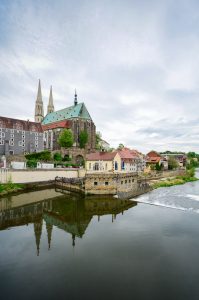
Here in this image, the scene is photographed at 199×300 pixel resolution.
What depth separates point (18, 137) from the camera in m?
72.1

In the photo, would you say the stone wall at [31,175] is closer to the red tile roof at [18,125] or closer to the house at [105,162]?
the house at [105,162]

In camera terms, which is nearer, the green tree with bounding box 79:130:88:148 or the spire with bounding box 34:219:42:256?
the spire with bounding box 34:219:42:256

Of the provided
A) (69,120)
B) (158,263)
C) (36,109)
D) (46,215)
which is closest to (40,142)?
(69,120)

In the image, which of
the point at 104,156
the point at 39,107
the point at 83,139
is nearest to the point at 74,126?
the point at 83,139

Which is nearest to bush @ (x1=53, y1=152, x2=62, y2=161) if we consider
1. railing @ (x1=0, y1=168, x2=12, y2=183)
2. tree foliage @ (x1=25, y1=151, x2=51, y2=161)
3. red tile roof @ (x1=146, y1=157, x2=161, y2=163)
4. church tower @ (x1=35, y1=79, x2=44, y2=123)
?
tree foliage @ (x1=25, y1=151, x2=51, y2=161)

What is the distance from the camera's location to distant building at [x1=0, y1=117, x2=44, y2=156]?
68631 mm

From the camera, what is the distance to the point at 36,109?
4385 inches

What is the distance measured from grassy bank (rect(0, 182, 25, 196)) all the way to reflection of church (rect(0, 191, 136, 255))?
12.2ft

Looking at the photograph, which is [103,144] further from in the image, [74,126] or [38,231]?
[38,231]

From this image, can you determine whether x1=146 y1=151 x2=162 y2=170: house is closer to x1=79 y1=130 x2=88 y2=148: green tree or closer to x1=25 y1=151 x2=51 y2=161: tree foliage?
x1=79 y1=130 x2=88 y2=148: green tree

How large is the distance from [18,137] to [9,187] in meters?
36.8

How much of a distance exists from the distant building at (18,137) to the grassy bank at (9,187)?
31.3 meters

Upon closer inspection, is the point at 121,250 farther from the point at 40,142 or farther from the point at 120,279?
the point at 40,142

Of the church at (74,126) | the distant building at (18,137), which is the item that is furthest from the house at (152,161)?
the distant building at (18,137)
